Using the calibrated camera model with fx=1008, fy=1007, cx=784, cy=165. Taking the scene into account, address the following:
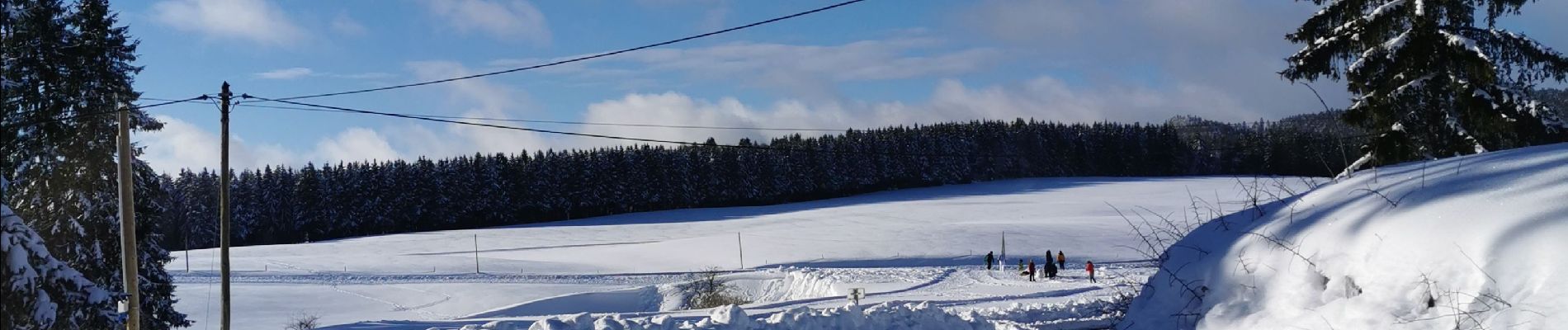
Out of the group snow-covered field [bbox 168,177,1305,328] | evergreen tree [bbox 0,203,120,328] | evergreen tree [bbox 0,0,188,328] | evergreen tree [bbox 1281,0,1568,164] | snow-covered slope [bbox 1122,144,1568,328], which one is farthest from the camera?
snow-covered field [bbox 168,177,1305,328]

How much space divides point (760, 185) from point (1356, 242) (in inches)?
4090

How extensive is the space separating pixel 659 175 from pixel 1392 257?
10047 cm

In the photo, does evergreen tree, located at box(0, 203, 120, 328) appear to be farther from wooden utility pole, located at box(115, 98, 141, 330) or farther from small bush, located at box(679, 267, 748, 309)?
small bush, located at box(679, 267, 748, 309)

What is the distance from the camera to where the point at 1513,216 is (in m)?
3.89

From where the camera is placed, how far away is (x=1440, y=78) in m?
13.1

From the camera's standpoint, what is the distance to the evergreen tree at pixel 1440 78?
12.8 meters

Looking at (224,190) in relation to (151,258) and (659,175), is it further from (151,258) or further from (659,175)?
(659,175)

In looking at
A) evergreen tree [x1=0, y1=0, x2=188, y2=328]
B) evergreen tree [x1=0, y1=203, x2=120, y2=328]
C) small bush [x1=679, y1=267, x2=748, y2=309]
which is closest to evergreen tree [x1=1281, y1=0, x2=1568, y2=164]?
evergreen tree [x1=0, y1=203, x2=120, y2=328]

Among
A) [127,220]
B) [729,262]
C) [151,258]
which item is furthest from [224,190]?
[729,262]

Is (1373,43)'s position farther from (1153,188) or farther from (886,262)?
(1153,188)

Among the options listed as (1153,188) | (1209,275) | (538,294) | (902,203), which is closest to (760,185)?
(902,203)

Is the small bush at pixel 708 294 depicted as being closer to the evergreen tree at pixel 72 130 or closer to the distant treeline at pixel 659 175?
the evergreen tree at pixel 72 130

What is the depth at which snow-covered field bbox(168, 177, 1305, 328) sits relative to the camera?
33.2 metres

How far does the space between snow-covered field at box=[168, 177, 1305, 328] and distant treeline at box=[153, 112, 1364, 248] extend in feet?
23.2
